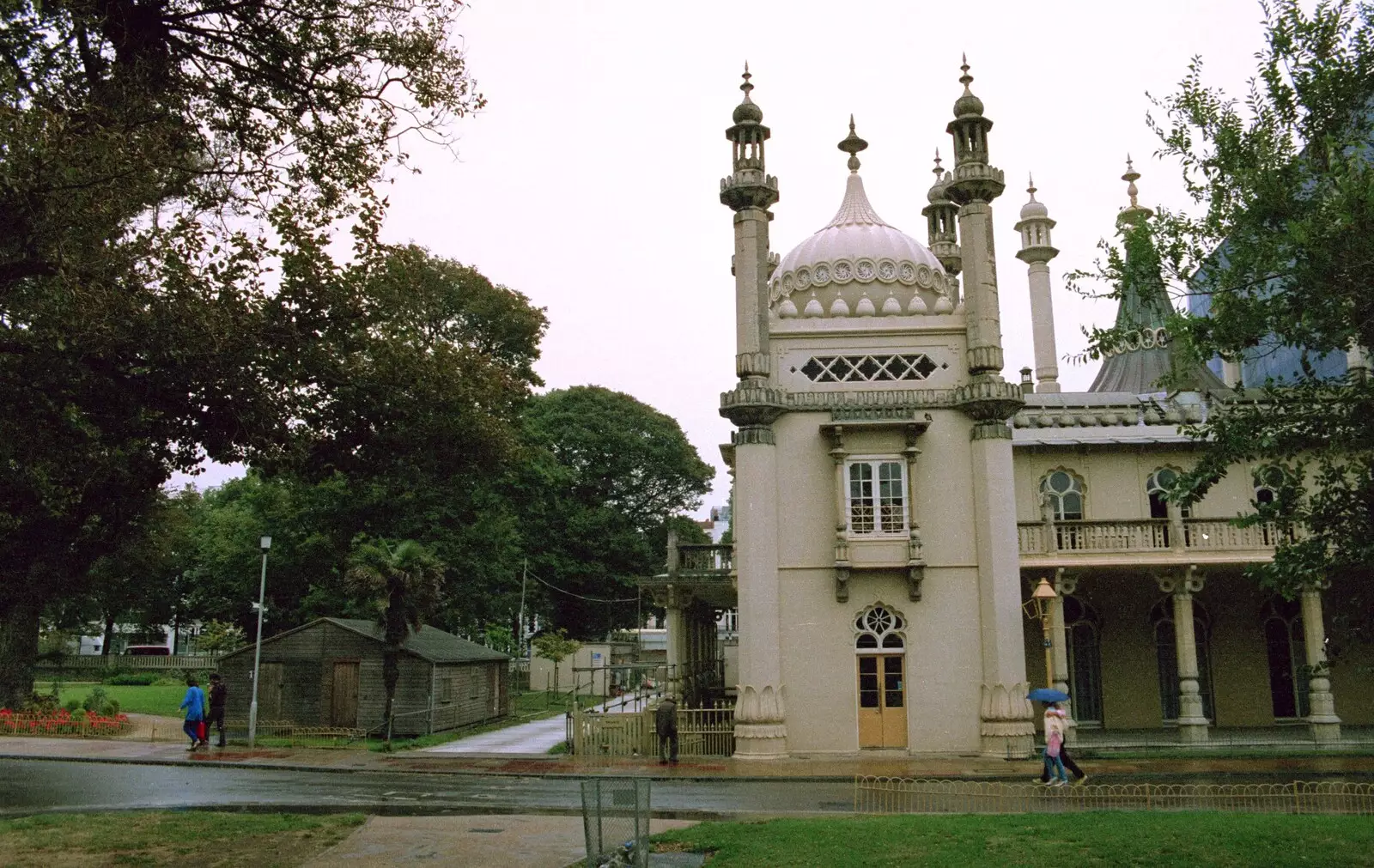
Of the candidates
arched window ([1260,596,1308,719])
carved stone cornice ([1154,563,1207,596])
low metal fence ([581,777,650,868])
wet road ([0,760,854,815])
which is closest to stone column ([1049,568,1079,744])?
carved stone cornice ([1154,563,1207,596])

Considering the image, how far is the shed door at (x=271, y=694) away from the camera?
28.7 meters

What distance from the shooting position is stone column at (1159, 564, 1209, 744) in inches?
969

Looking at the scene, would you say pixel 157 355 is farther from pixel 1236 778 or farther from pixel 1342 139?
pixel 1236 778

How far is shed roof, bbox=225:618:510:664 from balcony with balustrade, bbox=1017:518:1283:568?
15.7 m

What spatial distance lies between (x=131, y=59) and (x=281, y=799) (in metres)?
11.7

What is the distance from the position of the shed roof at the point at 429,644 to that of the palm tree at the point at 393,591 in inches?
24.5

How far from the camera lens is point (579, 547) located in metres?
54.5

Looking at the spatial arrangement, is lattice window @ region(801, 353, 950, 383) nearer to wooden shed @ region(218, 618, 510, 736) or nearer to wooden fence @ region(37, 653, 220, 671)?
wooden shed @ region(218, 618, 510, 736)

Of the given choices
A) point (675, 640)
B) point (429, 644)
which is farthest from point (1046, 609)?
point (429, 644)

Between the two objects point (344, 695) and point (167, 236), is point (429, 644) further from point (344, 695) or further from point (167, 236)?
point (167, 236)

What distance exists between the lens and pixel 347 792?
60.6 ft

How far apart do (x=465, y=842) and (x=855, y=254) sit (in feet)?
59.1

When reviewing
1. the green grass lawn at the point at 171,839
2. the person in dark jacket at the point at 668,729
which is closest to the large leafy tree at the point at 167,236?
the green grass lawn at the point at 171,839

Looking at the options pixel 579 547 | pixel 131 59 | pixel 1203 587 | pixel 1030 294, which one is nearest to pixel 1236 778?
pixel 1203 587
